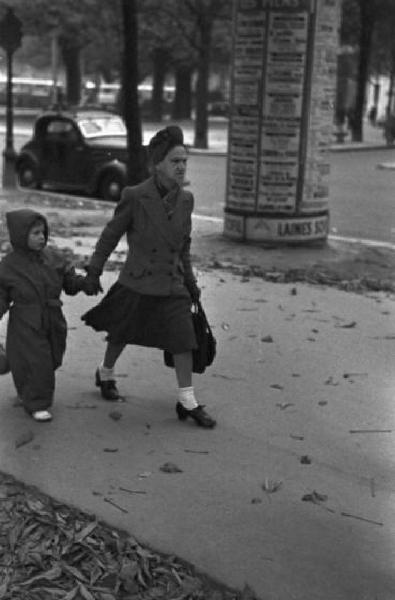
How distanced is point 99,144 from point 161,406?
13.8 meters

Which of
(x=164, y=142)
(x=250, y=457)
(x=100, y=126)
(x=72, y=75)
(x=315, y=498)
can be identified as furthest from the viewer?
(x=72, y=75)

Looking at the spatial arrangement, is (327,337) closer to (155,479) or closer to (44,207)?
(155,479)

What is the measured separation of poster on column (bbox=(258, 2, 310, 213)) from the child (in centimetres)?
649

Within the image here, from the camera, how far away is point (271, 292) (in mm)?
9070

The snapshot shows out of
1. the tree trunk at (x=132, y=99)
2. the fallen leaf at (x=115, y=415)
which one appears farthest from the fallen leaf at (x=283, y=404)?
the tree trunk at (x=132, y=99)

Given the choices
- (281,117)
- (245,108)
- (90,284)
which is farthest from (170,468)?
(245,108)

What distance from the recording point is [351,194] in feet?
68.4

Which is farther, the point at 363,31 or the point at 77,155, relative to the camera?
the point at 363,31

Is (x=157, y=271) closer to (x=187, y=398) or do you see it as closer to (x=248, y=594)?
(x=187, y=398)

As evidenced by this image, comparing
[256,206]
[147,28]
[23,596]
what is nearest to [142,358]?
[23,596]

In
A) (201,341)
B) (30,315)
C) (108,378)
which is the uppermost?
(30,315)

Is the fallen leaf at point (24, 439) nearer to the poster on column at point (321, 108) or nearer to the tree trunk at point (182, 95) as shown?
the poster on column at point (321, 108)

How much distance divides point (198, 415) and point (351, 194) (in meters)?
16.1

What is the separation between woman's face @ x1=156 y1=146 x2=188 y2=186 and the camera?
513 centimetres
